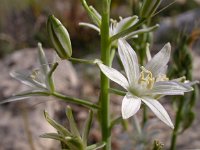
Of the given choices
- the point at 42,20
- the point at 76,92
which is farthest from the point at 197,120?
the point at 42,20

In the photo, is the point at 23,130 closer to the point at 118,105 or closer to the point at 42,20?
the point at 118,105

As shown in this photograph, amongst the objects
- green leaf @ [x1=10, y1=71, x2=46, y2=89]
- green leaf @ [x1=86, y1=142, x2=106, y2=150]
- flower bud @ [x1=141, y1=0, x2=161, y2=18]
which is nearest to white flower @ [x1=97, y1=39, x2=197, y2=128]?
flower bud @ [x1=141, y1=0, x2=161, y2=18]

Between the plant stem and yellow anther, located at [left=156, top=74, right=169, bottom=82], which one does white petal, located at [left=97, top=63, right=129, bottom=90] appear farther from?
yellow anther, located at [left=156, top=74, right=169, bottom=82]

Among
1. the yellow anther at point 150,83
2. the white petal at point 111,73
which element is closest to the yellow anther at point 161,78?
the yellow anther at point 150,83

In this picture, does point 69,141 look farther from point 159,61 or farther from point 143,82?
point 159,61

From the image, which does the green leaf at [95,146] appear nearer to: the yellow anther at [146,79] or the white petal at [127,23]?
the yellow anther at [146,79]

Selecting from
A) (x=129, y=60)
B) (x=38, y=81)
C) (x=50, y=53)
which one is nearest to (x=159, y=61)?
(x=129, y=60)
